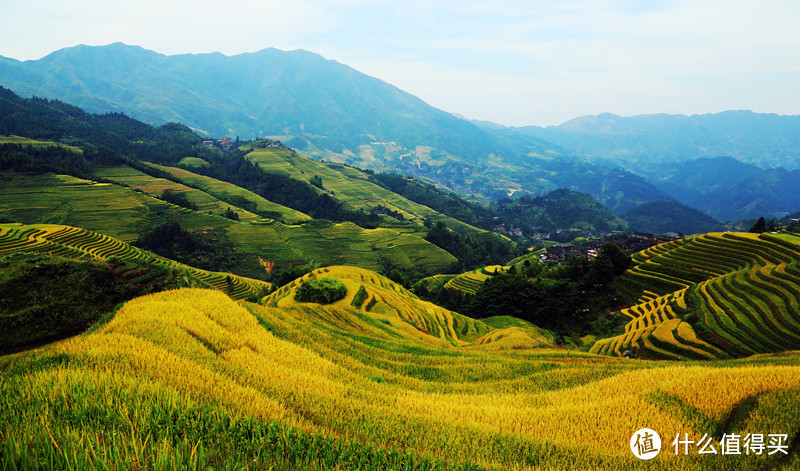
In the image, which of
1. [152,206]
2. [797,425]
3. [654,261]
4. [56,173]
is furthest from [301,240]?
[797,425]

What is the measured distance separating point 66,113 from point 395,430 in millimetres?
267644

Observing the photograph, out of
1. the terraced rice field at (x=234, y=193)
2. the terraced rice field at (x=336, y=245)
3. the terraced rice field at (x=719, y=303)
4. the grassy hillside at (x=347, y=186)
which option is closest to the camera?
the terraced rice field at (x=719, y=303)

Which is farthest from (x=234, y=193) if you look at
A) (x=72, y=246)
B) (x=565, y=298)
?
(x=565, y=298)

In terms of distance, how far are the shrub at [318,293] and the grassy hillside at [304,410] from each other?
18845 mm

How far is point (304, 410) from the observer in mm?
4531

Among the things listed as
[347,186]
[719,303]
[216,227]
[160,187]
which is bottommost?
[216,227]

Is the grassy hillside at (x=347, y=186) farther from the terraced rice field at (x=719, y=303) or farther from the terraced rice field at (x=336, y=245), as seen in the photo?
the terraced rice field at (x=719, y=303)

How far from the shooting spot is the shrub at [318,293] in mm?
26900

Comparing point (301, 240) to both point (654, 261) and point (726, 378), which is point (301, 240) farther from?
point (726, 378)

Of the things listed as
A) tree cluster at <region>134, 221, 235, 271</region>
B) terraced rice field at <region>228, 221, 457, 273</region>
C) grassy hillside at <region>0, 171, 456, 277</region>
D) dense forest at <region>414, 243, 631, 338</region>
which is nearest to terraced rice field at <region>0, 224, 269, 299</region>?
tree cluster at <region>134, 221, 235, 271</region>

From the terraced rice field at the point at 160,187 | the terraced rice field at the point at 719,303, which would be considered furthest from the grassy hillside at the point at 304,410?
the terraced rice field at the point at 160,187

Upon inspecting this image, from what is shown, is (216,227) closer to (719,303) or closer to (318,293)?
(318,293)

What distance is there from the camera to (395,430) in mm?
4320

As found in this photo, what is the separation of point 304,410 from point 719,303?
32416 millimetres
